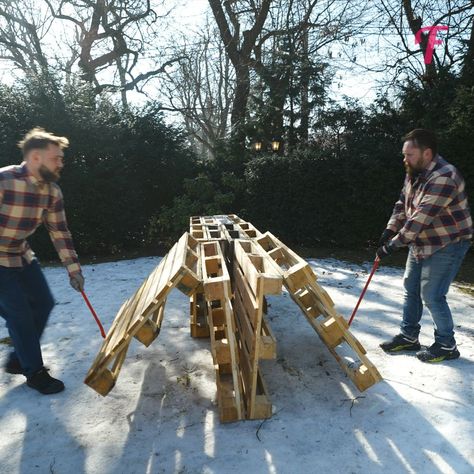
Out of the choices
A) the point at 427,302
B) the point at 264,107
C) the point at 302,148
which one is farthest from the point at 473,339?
the point at 264,107

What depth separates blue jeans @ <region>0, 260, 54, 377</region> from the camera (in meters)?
2.83

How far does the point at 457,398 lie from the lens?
275 cm

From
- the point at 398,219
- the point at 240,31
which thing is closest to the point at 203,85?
the point at 240,31

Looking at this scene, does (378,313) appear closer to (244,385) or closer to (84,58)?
(244,385)

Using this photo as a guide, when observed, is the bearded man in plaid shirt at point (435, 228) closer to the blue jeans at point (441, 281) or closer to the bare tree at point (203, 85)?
the blue jeans at point (441, 281)

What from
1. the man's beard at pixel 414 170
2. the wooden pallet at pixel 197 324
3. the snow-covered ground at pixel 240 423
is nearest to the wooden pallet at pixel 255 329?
the snow-covered ground at pixel 240 423

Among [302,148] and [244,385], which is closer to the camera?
Result: [244,385]

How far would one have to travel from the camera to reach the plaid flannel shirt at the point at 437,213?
2.99 m

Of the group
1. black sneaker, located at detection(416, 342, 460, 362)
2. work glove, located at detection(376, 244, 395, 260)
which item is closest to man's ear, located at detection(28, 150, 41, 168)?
work glove, located at detection(376, 244, 395, 260)

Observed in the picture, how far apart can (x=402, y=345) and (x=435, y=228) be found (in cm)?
114

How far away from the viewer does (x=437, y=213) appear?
3012 millimetres

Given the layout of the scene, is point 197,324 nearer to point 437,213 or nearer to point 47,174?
point 47,174

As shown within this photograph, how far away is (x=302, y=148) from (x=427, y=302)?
6.61m

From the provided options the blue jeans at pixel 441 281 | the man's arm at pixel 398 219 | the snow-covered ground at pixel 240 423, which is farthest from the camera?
the man's arm at pixel 398 219
